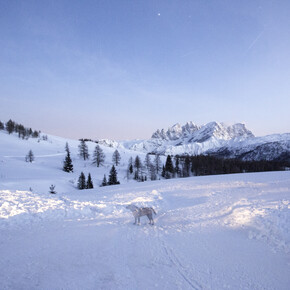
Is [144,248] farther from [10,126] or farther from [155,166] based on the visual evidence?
[10,126]

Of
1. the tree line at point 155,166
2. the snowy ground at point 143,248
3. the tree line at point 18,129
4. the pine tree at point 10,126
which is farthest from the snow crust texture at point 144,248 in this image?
the pine tree at point 10,126

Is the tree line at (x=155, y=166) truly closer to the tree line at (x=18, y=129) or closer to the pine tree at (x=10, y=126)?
the tree line at (x=18, y=129)

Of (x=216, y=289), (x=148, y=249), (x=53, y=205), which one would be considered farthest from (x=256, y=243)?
(x=53, y=205)

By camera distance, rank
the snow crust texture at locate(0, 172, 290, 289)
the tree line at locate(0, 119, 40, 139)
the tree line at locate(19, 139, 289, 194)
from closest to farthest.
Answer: the snow crust texture at locate(0, 172, 290, 289), the tree line at locate(19, 139, 289, 194), the tree line at locate(0, 119, 40, 139)

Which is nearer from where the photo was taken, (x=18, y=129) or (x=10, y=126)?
(x=10, y=126)

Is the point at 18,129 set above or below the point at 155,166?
above

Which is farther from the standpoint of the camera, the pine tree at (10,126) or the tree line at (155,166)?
the pine tree at (10,126)

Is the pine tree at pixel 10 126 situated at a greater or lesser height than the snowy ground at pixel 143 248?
greater

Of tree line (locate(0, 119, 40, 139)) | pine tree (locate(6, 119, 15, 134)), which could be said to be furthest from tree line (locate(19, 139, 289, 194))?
pine tree (locate(6, 119, 15, 134))

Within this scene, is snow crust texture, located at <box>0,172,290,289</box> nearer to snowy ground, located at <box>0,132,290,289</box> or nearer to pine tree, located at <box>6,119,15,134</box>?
snowy ground, located at <box>0,132,290,289</box>

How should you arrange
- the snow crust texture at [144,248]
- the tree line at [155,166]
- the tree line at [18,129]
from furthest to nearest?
the tree line at [18,129]
the tree line at [155,166]
the snow crust texture at [144,248]

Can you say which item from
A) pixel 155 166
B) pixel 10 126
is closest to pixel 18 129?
pixel 10 126

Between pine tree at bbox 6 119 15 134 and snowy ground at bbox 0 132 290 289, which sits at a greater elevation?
pine tree at bbox 6 119 15 134

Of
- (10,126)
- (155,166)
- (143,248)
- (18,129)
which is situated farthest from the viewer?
(18,129)
